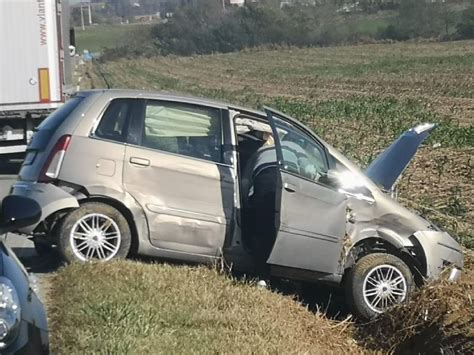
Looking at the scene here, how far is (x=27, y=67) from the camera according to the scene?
53.0 ft

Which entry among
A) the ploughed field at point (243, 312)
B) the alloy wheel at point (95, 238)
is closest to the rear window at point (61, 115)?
the alloy wheel at point (95, 238)

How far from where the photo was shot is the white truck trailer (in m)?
A: 16.0

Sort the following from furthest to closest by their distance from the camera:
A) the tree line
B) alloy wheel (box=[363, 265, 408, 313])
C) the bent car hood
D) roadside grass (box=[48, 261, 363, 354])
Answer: the tree line
the bent car hood
alloy wheel (box=[363, 265, 408, 313])
roadside grass (box=[48, 261, 363, 354])

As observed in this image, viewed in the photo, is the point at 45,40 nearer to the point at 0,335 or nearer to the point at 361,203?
the point at 361,203

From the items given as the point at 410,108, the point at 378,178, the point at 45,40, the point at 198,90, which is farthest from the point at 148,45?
the point at 378,178

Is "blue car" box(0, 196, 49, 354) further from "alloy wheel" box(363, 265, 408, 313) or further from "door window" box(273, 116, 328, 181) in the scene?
"alloy wheel" box(363, 265, 408, 313)

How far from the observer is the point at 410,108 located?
26.1 metres

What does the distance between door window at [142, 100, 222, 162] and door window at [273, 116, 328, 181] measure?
0.72 meters

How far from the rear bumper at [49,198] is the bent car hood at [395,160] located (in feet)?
8.59

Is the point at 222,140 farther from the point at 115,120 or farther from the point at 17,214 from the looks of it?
the point at 17,214

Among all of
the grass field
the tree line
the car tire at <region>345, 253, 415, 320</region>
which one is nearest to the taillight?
the car tire at <region>345, 253, 415, 320</region>

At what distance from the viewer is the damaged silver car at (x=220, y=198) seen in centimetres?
795

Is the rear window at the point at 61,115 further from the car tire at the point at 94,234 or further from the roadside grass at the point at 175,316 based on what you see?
the roadside grass at the point at 175,316

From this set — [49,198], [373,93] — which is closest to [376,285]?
[49,198]
